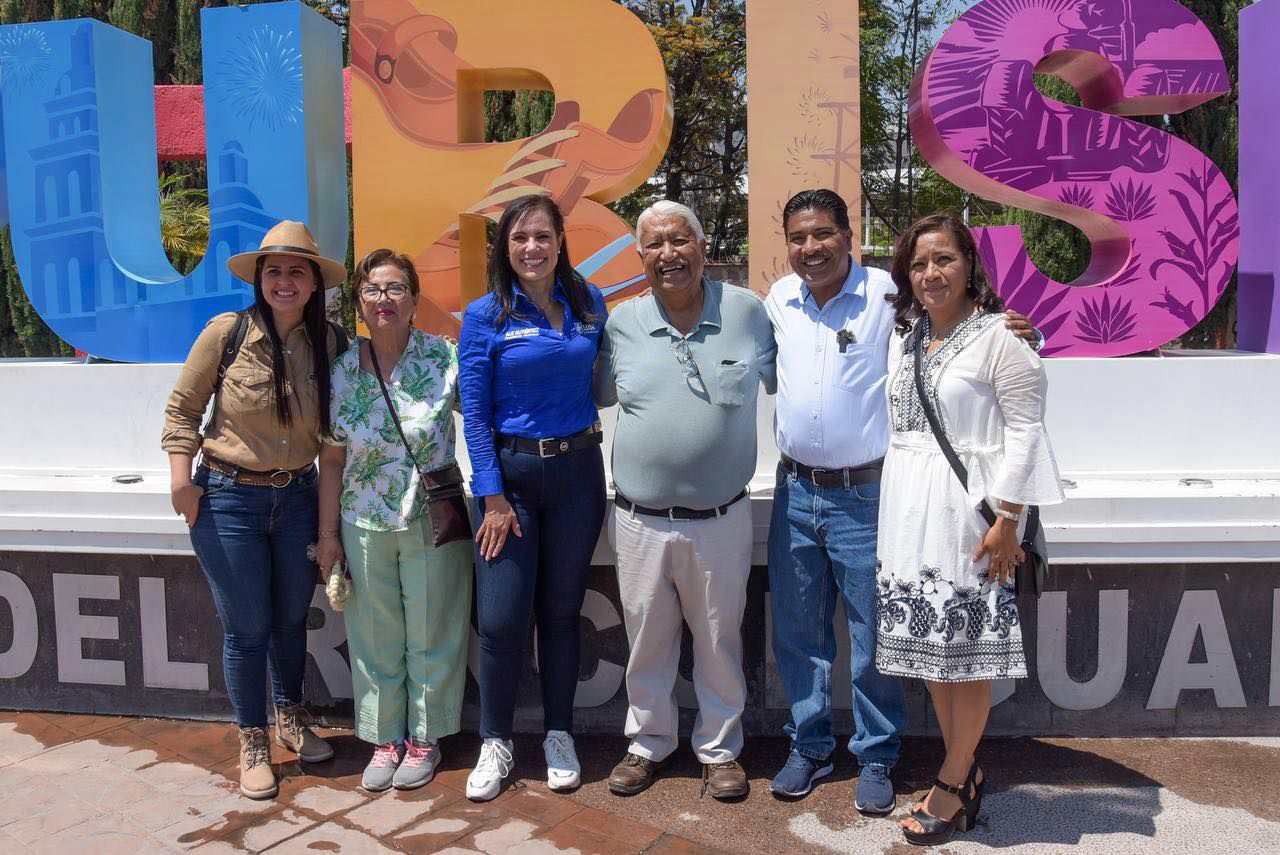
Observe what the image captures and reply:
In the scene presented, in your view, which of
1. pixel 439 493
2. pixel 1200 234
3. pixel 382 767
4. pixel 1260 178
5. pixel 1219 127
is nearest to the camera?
pixel 439 493

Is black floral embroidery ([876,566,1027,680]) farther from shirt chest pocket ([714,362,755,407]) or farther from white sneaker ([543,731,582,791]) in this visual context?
white sneaker ([543,731,582,791])

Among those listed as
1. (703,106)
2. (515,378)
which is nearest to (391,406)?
(515,378)

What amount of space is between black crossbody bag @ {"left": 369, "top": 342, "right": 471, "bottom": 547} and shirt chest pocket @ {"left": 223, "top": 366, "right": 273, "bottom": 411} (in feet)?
1.14

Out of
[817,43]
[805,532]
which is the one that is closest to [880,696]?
[805,532]

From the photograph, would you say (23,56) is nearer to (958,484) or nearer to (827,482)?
(827,482)

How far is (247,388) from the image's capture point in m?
3.27

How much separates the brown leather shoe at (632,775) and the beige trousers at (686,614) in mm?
31

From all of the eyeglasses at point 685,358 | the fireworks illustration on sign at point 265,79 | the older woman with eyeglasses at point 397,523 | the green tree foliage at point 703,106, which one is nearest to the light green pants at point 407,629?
the older woman with eyeglasses at point 397,523

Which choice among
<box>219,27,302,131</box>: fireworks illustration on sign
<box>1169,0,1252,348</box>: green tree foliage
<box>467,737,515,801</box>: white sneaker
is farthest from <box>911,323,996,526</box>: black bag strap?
<box>1169,0,1252,348</box>: green tree foliage

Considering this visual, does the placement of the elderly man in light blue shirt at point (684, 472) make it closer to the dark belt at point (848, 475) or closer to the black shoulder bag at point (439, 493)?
the dark belt at point (848, 475)

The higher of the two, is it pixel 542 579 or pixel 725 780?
pixel 542 579

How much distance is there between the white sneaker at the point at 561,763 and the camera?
3395 millimetres

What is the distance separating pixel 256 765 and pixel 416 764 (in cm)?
56

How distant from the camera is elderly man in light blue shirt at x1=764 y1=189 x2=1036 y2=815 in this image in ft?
10.2
